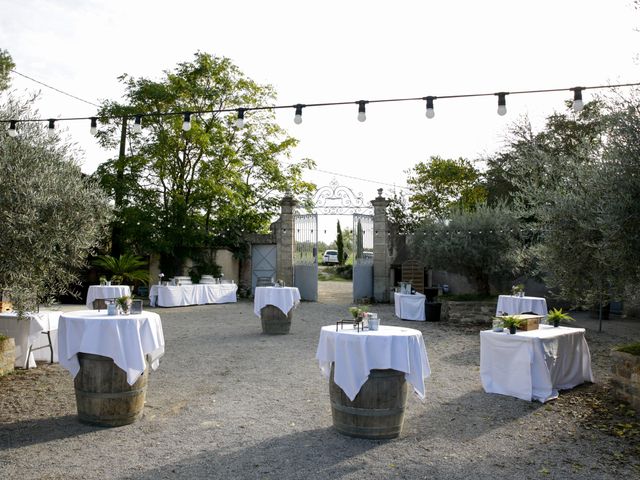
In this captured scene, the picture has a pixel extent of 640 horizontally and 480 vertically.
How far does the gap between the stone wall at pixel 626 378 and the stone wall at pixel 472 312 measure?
694 cm

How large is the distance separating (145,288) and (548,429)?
51.9ft

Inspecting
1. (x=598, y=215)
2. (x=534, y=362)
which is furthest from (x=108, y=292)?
(x=598, y=215)

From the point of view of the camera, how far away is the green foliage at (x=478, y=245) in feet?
42.9

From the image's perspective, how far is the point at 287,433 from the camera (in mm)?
4699

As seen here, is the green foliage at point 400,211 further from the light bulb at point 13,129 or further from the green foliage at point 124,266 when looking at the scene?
the light bulb at point 13,129

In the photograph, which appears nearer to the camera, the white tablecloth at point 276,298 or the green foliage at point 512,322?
the green foliage at point 512,322

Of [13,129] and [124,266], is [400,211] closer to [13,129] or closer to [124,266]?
[124,266]

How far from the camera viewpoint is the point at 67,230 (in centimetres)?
518

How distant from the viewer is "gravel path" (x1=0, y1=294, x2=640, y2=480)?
3.90m

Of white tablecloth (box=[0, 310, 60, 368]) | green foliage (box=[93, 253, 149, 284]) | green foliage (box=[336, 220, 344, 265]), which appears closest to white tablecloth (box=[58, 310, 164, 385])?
white tablecloth (box=[0, 310, 60, 368])

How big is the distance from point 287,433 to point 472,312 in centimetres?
909

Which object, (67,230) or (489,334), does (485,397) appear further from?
(67,230)

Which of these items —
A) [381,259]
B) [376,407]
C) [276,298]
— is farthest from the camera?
[381,259]

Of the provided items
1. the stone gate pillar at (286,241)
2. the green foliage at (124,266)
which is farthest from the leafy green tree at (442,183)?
the green foliage at (124,266)
